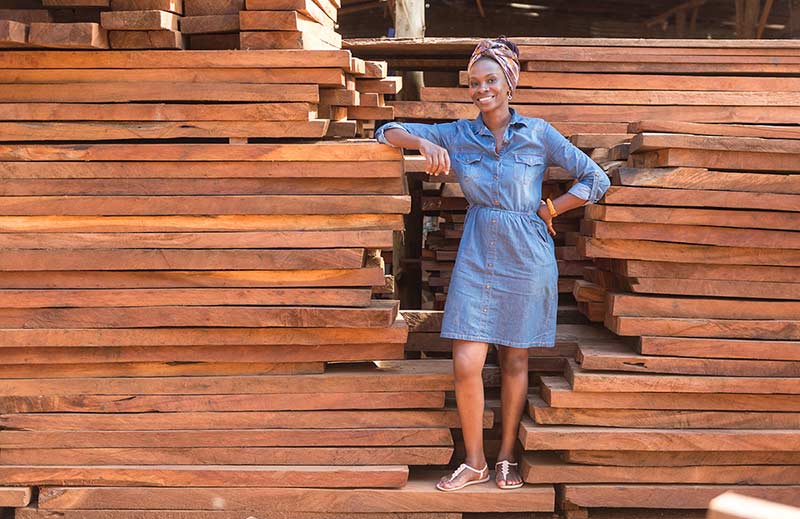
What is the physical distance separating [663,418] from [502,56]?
1.83 m

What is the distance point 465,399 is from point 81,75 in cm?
229

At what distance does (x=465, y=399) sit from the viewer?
405 cm

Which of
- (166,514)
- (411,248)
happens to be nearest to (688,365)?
(166,514)

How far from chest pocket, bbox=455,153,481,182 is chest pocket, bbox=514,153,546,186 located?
6.8 inches

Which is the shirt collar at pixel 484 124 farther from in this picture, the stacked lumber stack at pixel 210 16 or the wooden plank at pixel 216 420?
the wooden plank at pixel 216 420

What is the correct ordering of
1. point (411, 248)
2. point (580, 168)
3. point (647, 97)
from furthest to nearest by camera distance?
point (411, 248) < point (647, 97) < point (580, 168)

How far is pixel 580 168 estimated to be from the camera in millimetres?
3998

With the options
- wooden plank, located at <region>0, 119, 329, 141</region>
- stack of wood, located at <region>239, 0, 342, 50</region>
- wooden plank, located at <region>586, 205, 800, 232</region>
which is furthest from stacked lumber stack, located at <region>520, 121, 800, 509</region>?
stack of wood, located at <region>239, 0, 342, 50</region>

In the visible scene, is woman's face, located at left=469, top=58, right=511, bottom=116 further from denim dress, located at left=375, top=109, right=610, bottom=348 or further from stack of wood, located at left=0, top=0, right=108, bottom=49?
stack of wood, located at left=0, top=0, right=108, bottom=49

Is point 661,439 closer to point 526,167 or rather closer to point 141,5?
point 526,167

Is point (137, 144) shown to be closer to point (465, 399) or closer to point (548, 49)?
point (465, 399)

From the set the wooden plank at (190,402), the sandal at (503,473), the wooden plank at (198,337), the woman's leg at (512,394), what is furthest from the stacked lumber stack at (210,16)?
the sandal at (503,473)

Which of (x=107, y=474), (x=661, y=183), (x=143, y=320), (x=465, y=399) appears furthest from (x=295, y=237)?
(x=661, y=183)

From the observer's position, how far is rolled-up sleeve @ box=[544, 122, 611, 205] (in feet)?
13.1
